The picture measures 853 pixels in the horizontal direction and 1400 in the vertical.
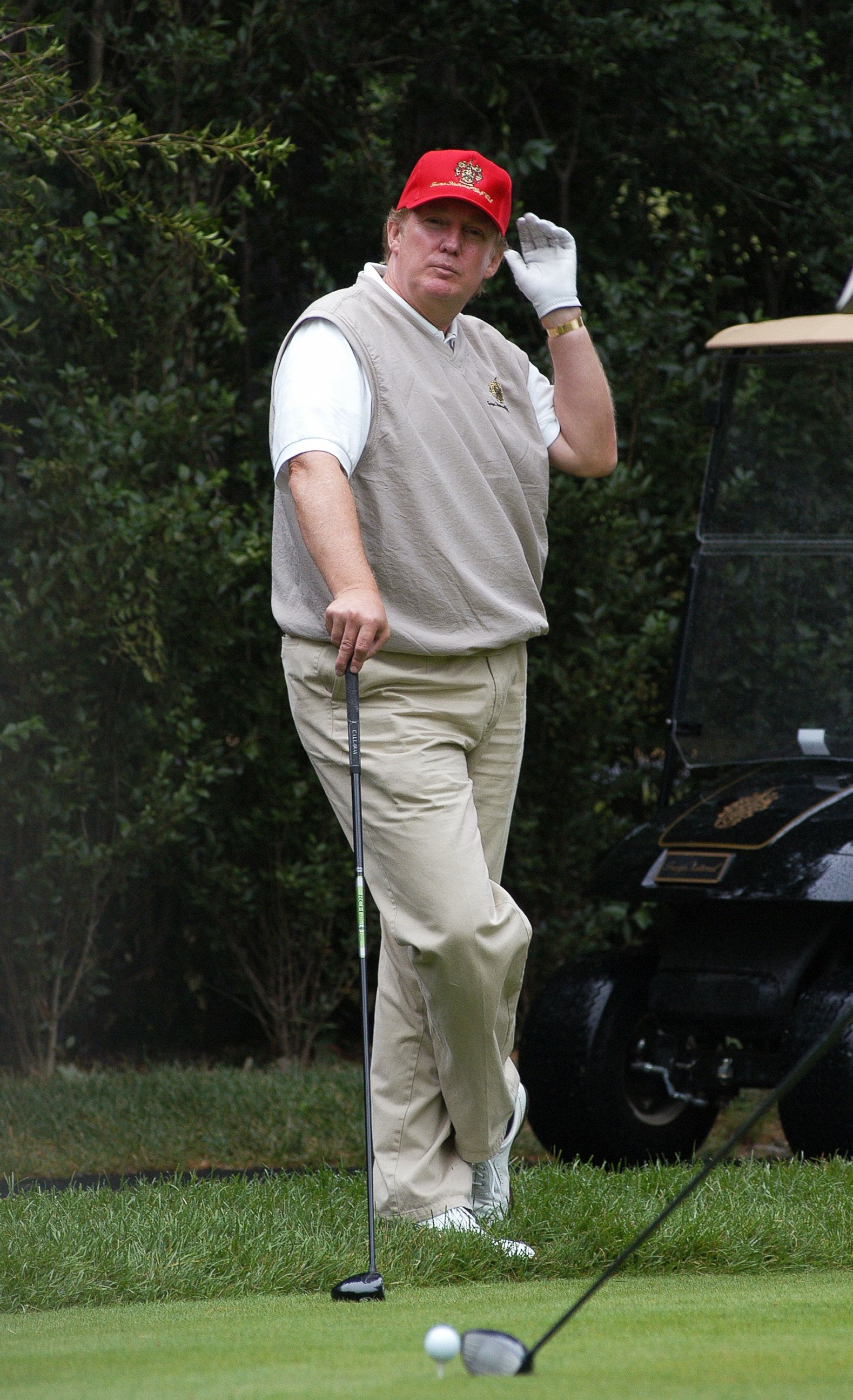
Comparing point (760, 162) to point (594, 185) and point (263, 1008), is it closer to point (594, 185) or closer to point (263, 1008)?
point (594, 185)

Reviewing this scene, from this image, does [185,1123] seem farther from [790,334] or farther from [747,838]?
[790,334]

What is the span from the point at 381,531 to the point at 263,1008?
416cm

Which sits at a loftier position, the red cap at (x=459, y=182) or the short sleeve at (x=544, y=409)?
the red cap at (x=459, y=182)

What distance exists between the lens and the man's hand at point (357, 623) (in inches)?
121

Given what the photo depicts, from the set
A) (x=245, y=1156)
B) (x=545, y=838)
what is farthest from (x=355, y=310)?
(x=545, y=838)

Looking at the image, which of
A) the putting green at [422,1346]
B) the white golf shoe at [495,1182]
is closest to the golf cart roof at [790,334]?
the white golf shoe at [495,1182]

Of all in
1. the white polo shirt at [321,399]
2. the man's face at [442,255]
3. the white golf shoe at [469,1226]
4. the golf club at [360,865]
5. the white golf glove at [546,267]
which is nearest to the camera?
the golf club at [360,865]

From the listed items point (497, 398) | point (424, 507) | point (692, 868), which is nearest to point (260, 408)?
point (692, 868)

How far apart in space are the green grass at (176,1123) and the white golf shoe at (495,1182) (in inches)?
61.0

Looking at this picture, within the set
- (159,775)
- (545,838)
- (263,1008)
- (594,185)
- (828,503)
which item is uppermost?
(594,185)

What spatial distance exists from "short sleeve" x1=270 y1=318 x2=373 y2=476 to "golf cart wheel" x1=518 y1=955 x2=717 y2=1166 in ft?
6.09

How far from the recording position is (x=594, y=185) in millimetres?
7289

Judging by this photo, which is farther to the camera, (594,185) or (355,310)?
(594,185)

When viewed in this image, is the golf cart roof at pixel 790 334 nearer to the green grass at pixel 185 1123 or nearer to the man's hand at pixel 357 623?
the man's hand at pixel 357 623
